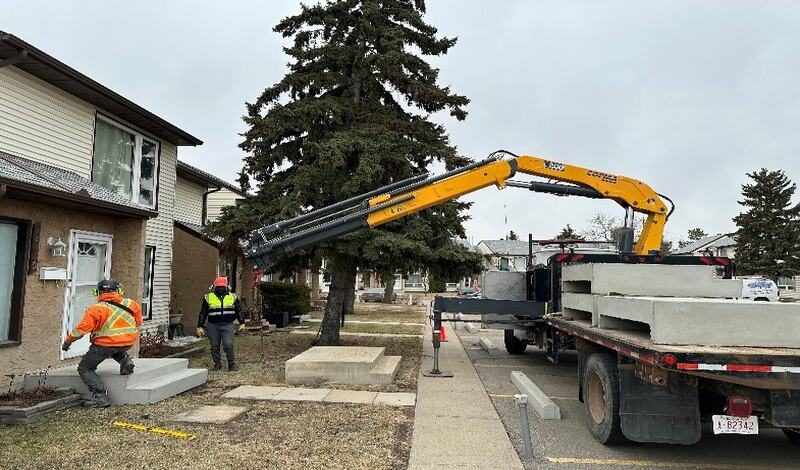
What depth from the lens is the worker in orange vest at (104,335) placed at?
703 cm

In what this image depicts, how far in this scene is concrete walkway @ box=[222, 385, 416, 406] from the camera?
7852mm

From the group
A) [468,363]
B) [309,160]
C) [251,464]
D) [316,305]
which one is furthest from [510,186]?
[316,305]

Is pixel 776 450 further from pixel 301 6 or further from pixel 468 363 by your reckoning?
pixel 301 6

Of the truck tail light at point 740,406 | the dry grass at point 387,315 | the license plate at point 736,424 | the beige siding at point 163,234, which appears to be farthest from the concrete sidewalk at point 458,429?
the dry grass at point 387,315

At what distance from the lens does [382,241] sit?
11.4m

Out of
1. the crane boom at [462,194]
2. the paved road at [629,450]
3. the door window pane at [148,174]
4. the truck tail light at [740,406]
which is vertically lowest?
the paved road at [629,450]

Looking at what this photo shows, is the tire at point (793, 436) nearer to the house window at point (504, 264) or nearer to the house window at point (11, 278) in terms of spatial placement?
the house window at point (504, 264)

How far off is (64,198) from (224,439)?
4.32 m

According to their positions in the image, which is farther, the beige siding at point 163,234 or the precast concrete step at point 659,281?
the beige siding at point 163,234

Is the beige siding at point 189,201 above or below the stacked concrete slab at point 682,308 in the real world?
above

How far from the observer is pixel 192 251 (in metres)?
15.9

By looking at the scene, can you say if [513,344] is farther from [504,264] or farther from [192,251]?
[192,251]

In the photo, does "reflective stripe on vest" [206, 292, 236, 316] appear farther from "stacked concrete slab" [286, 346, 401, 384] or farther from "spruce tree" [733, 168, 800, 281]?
"spruce tree" [733, 168, 800, 281]

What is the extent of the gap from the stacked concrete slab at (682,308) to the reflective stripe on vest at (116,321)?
5979mm
